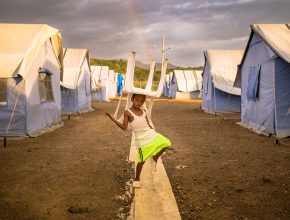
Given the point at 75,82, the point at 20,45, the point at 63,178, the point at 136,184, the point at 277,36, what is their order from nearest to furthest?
1. the point at 136,184
2. the point at 63,178
3. the point at 20,45
4. the point at 277,36
5. the point at 75,82

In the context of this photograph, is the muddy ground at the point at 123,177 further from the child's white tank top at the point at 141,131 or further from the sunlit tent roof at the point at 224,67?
the sunlit tent roof at the point at 224,67

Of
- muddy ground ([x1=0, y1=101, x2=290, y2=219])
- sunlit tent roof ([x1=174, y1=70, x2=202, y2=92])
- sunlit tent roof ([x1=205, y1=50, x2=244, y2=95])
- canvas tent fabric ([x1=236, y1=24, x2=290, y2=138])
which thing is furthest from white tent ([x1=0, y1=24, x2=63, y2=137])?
sunlit tent roof ([x1=174, y1=70, x2=202, y2=92])

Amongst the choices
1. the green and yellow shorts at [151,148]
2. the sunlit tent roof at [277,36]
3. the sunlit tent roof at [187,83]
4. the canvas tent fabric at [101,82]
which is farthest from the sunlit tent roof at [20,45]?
the sunlit tent roof at [187,83]

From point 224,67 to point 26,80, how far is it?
47.6 ft

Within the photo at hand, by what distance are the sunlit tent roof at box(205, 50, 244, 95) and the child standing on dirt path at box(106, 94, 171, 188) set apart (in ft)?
51.2

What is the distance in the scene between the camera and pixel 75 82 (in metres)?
20.6

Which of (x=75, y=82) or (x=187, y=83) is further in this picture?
(x=187, y=83)

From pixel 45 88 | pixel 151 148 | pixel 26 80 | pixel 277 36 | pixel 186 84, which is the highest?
pixel 277 36

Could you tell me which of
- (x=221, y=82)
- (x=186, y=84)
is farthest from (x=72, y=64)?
(x=186, y=84)

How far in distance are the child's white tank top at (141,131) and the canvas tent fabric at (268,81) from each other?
5761 millimetres

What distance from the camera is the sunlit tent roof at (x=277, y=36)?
11115 millimetres

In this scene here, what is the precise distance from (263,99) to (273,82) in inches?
42.6

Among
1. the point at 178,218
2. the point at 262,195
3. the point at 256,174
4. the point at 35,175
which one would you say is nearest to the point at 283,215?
the point at 262,195

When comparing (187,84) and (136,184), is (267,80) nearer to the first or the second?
(136,184)
